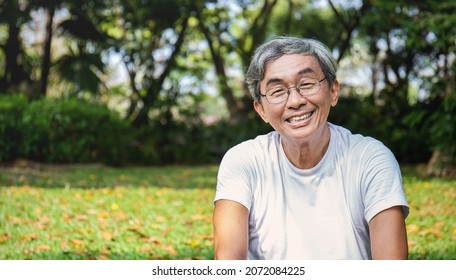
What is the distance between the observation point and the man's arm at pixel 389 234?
1.73m

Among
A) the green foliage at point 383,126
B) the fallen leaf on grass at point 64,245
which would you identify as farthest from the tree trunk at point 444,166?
Answer: the fallen leaf on grass at point 64,245

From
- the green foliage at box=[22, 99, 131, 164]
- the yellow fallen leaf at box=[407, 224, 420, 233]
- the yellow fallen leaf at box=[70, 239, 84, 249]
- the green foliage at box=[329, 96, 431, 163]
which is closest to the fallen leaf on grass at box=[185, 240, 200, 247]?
the yellow fallen leaf at box=[70, 239, 84, 249]

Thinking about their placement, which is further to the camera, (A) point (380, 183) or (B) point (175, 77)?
(B) point (175, 77)

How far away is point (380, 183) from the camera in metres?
1.75

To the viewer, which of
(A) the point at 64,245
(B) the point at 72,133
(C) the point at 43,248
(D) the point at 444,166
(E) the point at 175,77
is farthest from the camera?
(E) the point at 175,77

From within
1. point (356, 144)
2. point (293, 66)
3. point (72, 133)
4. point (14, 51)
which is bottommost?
point (72, 133)

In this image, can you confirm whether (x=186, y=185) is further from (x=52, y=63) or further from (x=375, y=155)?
(x=375, y=155)

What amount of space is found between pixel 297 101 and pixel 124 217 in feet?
9.92

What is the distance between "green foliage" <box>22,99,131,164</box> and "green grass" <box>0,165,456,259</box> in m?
1.29

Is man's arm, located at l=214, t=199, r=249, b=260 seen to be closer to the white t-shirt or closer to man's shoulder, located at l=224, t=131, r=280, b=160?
the white t-shirt

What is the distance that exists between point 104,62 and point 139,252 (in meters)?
7.38

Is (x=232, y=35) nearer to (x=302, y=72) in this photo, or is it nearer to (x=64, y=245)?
(x=64, y=245)

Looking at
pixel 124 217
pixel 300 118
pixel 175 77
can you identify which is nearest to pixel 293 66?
pixel 300 118
